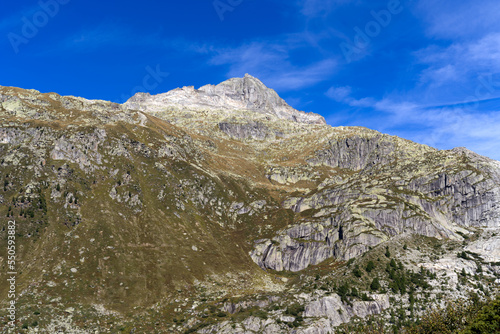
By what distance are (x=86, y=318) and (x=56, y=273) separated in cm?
3445

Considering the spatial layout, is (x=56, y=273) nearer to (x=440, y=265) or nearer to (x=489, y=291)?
(x=440, y=265)

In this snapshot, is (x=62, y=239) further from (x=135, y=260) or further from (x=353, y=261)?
(x=353, y=261)

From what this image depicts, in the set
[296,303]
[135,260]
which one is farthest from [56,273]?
[296,303]

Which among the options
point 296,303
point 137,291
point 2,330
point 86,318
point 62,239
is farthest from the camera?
point 62,239

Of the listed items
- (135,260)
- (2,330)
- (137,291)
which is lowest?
(2,330)

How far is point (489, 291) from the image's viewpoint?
521ft

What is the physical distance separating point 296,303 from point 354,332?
34.3 meters

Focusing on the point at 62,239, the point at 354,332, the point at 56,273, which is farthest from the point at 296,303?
the point at 62,239

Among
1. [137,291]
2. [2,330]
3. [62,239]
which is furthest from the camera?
[62,239]

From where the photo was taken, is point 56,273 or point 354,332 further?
point 56,273

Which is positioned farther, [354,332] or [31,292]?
[31,292]

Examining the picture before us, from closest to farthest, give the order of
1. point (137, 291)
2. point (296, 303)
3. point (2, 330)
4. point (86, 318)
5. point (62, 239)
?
1. point (2, 330)
2. point (86, 318)
3. point (296, 303)
4. point (137, 291)
5. point (62, 239)

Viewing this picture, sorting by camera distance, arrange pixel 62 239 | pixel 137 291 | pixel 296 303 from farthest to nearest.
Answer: pixel 62 239 → pixel 137 291 → pixel 296 303

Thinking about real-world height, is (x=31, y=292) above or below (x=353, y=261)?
below
